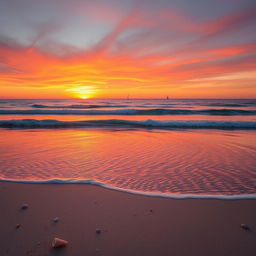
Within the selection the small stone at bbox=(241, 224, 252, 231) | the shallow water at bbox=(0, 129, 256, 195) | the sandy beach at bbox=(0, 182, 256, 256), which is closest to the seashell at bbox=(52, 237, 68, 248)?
the sandy beach at bbox=(0, 182, 256, 256)

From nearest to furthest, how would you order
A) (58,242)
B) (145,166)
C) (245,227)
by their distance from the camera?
1. (58,242)
2. (245,227)
3. (145,166)

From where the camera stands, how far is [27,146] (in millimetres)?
5406

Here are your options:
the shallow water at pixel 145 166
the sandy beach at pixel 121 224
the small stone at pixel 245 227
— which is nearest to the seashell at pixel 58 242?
the sandy beach at pixel 121 224

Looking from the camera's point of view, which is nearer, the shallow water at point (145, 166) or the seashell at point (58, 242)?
the seashell at point (58, 242)

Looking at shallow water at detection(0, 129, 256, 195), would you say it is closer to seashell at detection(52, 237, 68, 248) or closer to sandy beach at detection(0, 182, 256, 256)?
sandy beach at detection(0, 182, 256, 256)

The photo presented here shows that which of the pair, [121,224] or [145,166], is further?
[145,166]

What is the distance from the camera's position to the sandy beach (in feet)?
5.45

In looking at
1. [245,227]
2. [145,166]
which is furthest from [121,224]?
[145,166]

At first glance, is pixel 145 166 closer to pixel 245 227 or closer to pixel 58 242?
pixel 245 227

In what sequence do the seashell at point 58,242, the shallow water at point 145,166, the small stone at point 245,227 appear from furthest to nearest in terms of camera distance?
the shallow water at point 145,166
the small stone at point 245,227
the seashell at point 58,242

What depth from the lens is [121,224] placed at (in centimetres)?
198

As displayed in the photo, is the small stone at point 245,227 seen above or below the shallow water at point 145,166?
below

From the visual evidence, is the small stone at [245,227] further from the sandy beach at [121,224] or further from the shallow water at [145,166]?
the shallow water at [145,166]

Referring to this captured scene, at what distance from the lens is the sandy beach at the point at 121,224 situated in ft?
5.45
